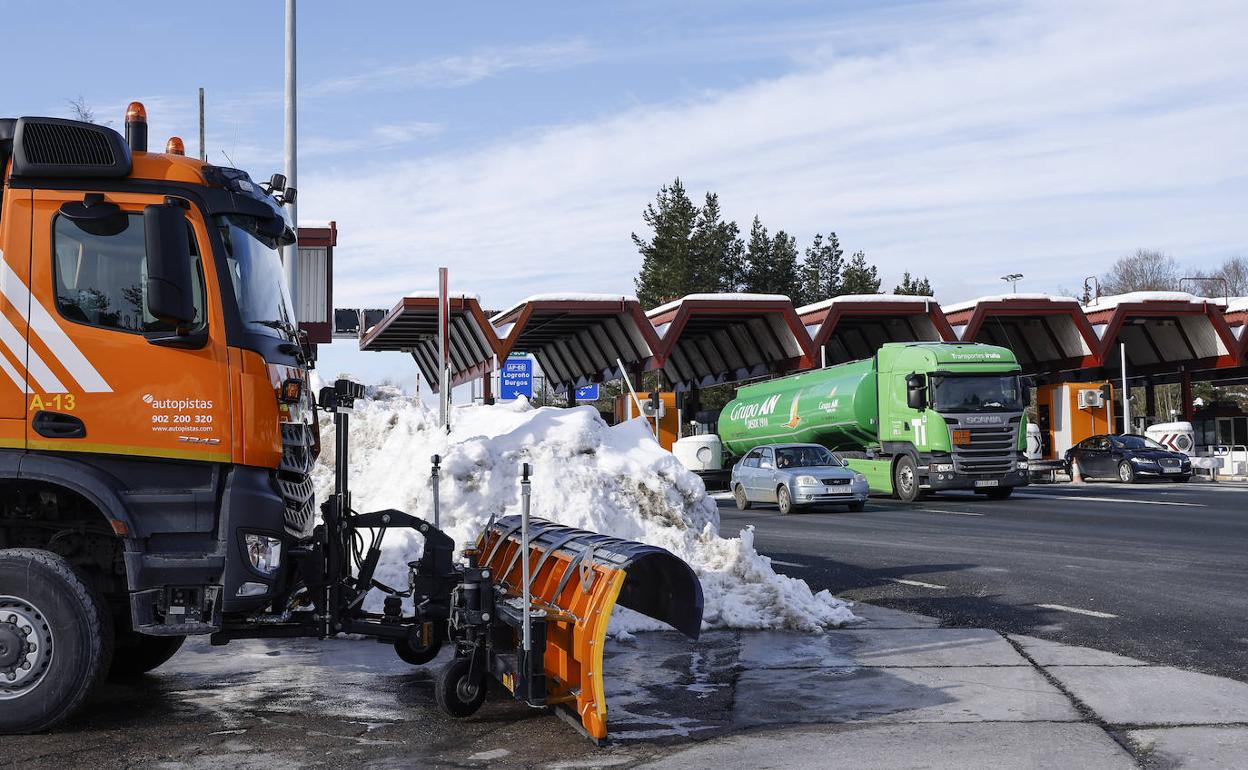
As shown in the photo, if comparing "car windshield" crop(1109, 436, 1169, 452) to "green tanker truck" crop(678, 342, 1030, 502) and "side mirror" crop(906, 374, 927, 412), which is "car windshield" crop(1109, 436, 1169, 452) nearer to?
"green tanker truck" crop(678, 342, 1030, 502)

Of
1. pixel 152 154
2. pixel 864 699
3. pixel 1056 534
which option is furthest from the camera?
pixel 1056 534

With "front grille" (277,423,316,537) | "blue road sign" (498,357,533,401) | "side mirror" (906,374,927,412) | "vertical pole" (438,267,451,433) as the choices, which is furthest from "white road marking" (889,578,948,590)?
"blue road sign" (498,357,533,401)

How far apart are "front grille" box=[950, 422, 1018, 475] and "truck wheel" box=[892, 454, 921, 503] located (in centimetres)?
121

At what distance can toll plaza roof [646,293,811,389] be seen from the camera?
47125mm

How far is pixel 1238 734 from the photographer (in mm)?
6363

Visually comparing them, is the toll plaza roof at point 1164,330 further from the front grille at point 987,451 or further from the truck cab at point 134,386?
the truck cab at point 134,386

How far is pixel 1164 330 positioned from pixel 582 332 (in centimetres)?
2594

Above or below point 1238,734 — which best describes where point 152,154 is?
above

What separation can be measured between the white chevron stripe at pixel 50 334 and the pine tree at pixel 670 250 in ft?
265

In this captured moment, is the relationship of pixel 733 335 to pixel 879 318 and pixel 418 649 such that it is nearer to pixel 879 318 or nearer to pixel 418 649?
pixel 879 318

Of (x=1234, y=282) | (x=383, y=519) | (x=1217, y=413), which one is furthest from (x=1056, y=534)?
(x=1234, y=282)

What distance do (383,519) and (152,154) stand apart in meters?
2.42

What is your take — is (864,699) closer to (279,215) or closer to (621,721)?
(621,721)

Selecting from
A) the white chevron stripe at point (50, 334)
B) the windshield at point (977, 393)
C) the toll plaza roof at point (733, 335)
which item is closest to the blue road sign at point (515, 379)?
the windshield at point (977, 393)
